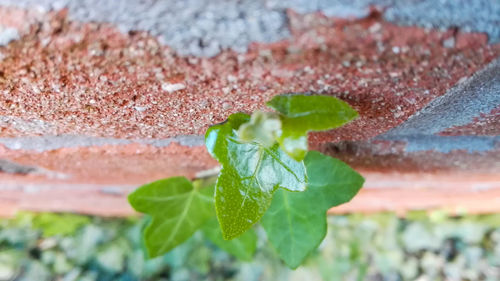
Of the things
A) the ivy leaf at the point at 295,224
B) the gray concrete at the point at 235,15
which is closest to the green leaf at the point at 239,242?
the ivy leaf at the point at 295,224

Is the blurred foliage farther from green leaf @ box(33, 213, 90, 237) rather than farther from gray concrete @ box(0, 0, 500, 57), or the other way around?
gray concrete @ box(0, 0, 500, 57)

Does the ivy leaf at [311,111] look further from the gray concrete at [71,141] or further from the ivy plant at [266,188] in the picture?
the gray concrete at [71,141]

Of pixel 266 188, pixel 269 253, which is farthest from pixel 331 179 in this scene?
pixel 269 253

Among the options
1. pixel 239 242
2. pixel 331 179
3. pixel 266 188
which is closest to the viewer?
pixel 266 188

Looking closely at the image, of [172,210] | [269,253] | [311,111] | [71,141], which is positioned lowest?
[269,253]

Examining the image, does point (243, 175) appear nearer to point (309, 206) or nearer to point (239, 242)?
point (309, 206)

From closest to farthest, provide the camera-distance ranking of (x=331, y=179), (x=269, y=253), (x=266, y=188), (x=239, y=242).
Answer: (x=266, y=188), (x=331, y=179), (x=239, y=242), (x=269, y=253)

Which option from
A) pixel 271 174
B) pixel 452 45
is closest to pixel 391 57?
pixel 452 45
